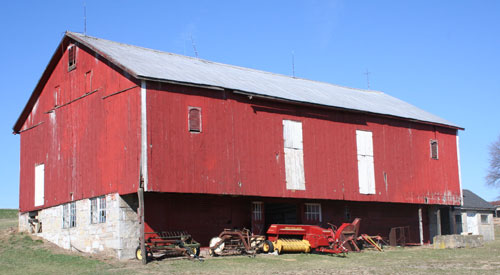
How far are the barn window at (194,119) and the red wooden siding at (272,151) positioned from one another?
219mm

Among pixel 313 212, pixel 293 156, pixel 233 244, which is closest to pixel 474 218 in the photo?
pixel 313 212

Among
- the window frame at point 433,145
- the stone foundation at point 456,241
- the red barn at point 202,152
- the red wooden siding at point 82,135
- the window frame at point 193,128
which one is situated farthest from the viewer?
the window frame at point 433,145

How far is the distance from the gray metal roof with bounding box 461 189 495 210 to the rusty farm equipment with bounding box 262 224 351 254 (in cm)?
1931

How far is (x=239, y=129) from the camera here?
96.5ft

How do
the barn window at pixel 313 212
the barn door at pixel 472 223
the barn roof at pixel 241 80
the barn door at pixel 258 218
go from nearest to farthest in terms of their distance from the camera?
1. the barn roof at pixel 241 80
2. the barn door at pixel 258 218
3. the barn window at pixel 313 212
4. the barn door at pixel 472 223

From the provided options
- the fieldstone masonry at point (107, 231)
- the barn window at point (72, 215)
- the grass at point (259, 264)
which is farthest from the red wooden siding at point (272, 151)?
the barn window at point (72, 215)

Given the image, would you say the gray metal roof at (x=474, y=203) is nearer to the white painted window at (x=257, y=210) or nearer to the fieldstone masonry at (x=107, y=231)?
the white painted window at (x=257, y=210)

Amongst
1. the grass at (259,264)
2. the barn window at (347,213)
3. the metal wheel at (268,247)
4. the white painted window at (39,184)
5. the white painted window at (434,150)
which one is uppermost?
the white painted window at (434,150)

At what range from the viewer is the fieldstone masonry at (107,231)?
26781 millimetres

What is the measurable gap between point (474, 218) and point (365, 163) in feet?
54.0

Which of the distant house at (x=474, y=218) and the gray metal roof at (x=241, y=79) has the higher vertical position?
the gray metal roof at (x=241, y=79)

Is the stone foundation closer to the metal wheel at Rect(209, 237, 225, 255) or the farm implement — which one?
the farm implement

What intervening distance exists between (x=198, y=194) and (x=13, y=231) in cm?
1251

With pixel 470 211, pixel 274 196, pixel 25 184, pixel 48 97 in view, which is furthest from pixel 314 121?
pixel 470 211
